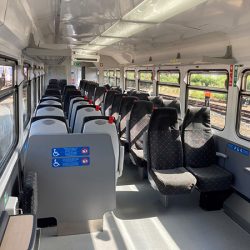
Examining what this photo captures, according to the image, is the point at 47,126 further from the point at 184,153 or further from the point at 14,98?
the point at 184,153

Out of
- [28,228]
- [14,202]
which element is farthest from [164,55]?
[28,228]

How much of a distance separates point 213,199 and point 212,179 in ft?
1.12

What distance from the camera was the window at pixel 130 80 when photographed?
34.1 feet

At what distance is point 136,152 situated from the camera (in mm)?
4844

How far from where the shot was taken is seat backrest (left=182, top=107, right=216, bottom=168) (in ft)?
13.8

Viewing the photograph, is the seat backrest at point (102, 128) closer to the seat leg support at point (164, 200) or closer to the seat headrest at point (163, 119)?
the seat headrest at point (163, 119)

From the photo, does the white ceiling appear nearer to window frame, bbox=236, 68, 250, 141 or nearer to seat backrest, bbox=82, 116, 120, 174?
window frame, bbox=236, 68, 250, 141

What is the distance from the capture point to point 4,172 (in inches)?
101

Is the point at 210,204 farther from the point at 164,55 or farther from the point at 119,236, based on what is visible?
the point at 164,55

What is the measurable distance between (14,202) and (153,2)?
7.05 feet

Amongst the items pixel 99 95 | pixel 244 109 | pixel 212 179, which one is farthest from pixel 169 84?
pixel 212 179

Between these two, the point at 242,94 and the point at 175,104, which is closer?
the point at 242,94

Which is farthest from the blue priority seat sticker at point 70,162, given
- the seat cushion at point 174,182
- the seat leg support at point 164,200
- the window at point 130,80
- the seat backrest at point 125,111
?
the window at point 130,80

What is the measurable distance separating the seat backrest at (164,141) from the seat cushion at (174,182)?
0.77ft
